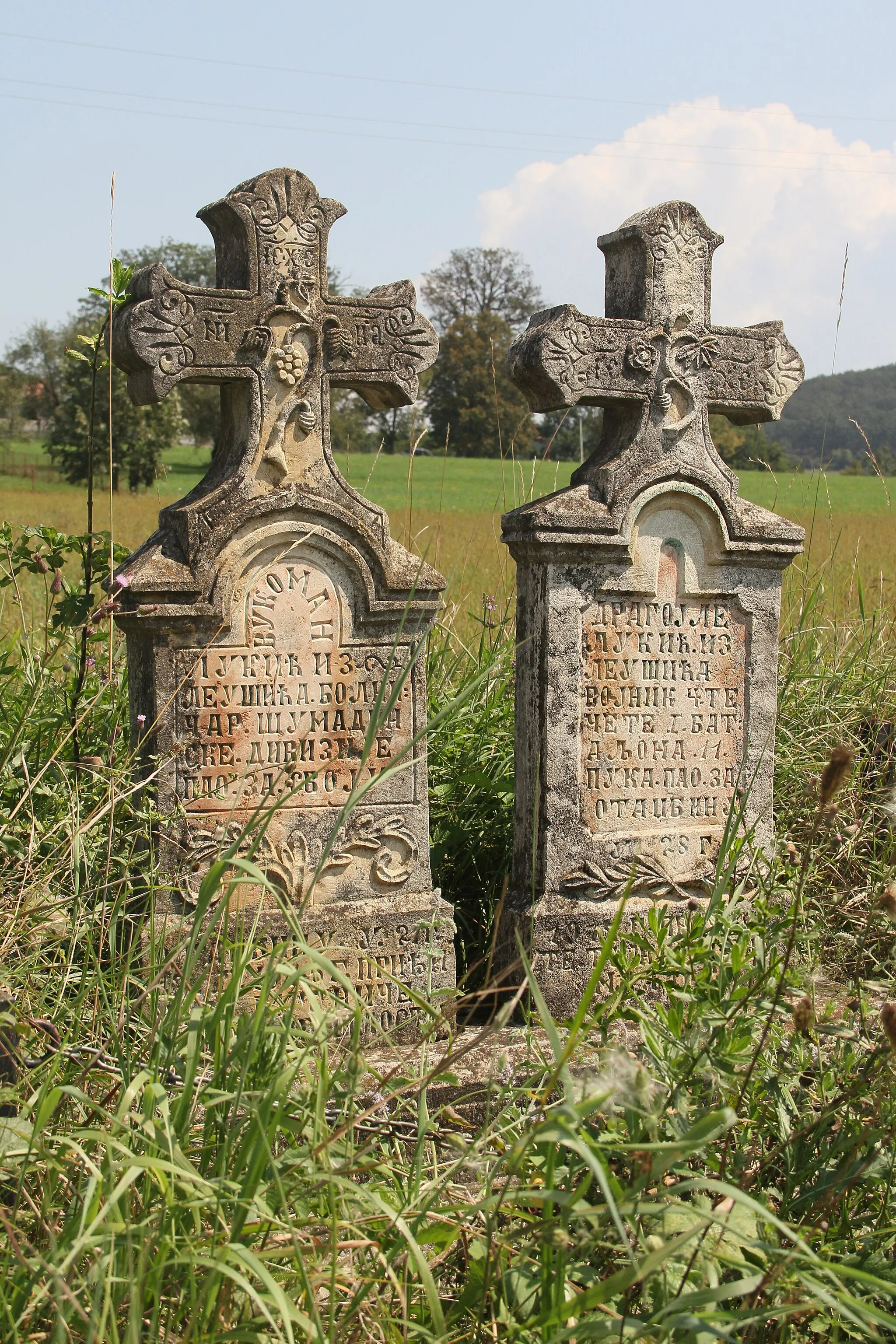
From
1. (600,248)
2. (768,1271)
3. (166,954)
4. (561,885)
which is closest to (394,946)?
(561,885)

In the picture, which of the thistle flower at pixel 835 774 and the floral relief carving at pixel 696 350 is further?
the floral relief carving at pixel 696 350

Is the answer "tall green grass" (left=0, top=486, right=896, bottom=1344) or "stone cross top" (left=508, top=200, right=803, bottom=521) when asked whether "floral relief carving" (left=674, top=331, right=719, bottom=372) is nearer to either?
"stone cross top" (left=508, top=200, right=803, bottom=521)

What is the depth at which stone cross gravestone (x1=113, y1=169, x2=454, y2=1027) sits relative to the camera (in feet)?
10.2

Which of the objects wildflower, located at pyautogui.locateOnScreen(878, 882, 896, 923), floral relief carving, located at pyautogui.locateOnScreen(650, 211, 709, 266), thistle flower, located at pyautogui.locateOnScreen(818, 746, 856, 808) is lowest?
wildflower, located at pyautogui.locateOnScreen(878, 882, 896, 923)

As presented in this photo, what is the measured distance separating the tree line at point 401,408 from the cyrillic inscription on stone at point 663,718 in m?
0.75

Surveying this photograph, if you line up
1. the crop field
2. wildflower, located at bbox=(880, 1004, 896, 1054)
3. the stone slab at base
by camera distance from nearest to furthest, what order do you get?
wildflower, located at bbox=(880, 1004, 896, 1054)
the stone slab at base
the crop field

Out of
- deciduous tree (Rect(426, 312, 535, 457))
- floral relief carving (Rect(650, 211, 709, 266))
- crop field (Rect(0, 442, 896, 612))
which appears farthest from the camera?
deciduous tree (Rect(426, 312, 535, 457))

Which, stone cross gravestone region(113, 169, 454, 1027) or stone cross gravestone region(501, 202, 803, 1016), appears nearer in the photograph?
stone cross gravestone region(113, 169, 454, 1027)

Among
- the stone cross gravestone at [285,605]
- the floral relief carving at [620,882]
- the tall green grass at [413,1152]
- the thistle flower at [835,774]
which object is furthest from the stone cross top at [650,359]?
the thistle flower at [835,774]

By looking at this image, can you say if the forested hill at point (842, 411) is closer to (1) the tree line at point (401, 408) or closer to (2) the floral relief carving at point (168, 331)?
(1) the tree line at point (401, 408)

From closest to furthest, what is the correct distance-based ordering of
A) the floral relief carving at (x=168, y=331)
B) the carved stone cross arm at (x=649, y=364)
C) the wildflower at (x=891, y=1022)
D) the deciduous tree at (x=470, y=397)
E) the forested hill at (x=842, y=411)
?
the wildflower at (x=891, y=1022)
the floral relief carving at (x=168, y=331)
the carved stone cross arm at (x=649, y=364)
the deciduous tree at (x=470, y=397)
the forested hill at (x=842, y=411)

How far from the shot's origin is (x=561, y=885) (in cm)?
346

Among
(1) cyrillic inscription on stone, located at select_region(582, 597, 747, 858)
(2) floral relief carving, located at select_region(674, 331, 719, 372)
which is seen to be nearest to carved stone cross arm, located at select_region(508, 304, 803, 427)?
(2) floral relief carving, located at select_region(674, 331, 719, 372)

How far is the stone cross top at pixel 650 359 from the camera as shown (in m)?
3.45
